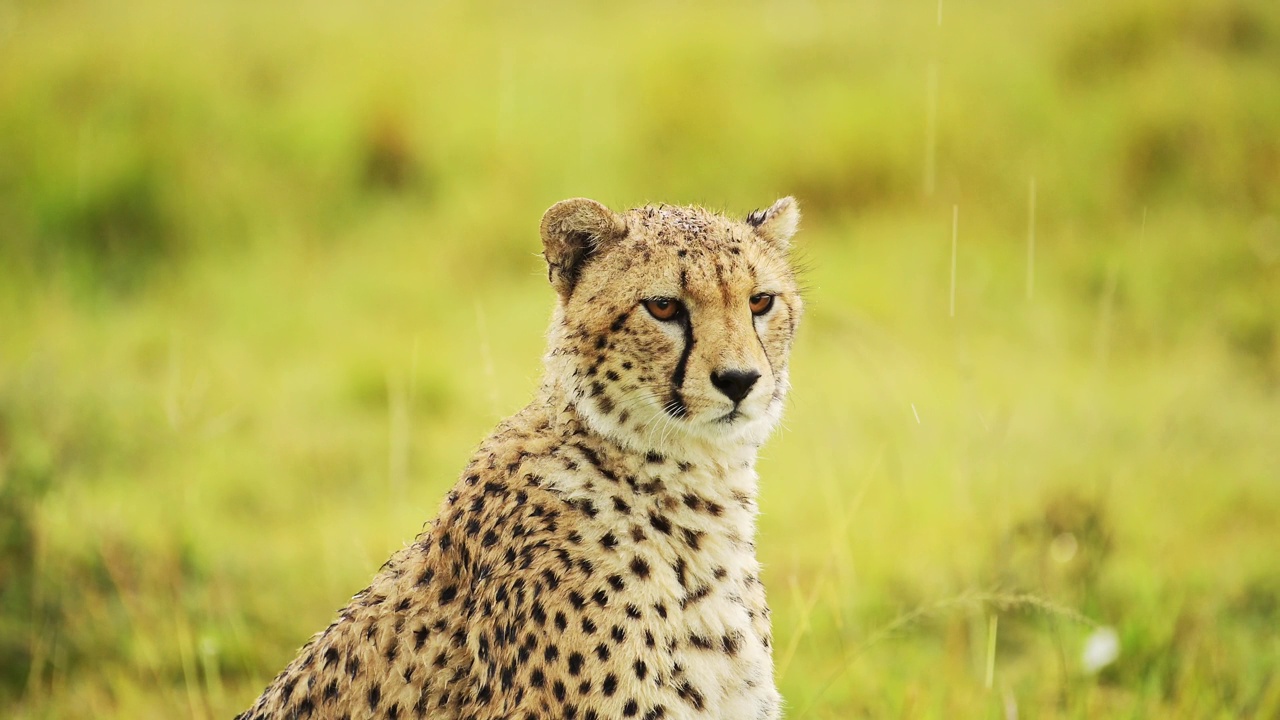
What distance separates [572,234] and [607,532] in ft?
2.14

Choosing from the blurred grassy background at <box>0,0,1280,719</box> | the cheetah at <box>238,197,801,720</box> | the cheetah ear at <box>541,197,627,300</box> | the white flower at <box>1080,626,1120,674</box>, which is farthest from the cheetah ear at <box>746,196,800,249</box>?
the white flower at <box>1080,626,1120,674</box>

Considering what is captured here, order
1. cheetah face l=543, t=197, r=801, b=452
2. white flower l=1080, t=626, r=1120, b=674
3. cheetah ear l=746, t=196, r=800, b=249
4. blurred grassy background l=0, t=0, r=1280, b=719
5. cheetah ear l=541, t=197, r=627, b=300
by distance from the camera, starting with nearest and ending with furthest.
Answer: cheetah face l=543, t=197, r=801, b=452 < cheetah ear l=541, t=197, r=627, b=300 < cheetah ear l=746, t=196, r=800, b=249 < white flower l=1080, t=626, r=1120, b=674 < blurred grassy background l=0, t=0, r=1280, b=719

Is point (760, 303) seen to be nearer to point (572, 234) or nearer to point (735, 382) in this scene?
point (735, 382)

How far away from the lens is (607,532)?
2674mm

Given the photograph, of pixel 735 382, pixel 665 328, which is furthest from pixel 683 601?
pixel 665 328

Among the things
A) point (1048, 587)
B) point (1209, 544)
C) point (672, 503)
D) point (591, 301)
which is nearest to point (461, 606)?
point (672, 503)

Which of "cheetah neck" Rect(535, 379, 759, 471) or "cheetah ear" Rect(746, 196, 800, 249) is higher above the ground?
"cheetah ear" Rect(746, 196, 800, 249)

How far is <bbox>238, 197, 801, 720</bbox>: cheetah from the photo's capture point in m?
2.55

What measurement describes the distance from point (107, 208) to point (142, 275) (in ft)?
1.79

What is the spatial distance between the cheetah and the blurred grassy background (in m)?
0.74

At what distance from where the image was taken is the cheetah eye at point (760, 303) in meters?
2.84

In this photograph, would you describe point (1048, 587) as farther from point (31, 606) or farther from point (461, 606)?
point (31, 606)

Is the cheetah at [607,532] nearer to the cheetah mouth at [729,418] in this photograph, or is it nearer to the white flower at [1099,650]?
the cheetah mouth at [729,418]

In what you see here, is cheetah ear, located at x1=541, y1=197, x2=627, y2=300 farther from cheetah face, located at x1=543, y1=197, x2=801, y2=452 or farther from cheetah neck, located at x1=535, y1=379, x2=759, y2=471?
cheetah neck, located at x1=535, y1=379, x2=759, y2=471
